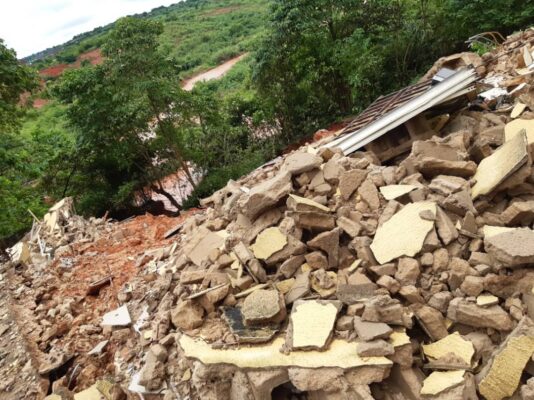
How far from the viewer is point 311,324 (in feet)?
10.0

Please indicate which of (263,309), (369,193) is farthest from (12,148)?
(369,193)

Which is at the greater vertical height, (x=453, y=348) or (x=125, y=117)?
(x=125, y=117)

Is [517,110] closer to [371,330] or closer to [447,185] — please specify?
[447,185]

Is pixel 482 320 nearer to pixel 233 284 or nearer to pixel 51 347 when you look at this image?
pixel 233 284

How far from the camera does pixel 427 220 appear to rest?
3496mm

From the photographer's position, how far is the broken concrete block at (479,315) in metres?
2.87

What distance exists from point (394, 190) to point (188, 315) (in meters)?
2.42

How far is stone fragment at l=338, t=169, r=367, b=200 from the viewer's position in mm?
4191

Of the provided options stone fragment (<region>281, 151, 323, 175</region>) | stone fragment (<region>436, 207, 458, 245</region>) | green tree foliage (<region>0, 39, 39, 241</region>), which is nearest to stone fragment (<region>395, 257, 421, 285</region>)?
stone fragment (<region>436, 207, 458, 245</region>)

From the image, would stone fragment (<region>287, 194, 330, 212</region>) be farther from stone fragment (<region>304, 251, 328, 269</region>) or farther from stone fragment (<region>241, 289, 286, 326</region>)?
stone fragment (<region>241, 289, 286, 326</region>)

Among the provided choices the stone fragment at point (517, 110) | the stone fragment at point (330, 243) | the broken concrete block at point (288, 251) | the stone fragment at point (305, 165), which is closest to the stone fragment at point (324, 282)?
the stone fragment at point (330, 243)

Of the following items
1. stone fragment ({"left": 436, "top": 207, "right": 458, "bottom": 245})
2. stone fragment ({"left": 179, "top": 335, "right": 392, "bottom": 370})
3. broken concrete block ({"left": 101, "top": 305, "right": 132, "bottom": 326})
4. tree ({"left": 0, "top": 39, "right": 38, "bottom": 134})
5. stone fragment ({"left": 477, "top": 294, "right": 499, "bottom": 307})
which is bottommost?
broken concrete block ({"left": 101, "top": 305, "right": 132, "bottom": 326})

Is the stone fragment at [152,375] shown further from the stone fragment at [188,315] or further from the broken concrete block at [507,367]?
the broken concrete block at [507,367]

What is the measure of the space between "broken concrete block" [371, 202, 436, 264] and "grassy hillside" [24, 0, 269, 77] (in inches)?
1118
